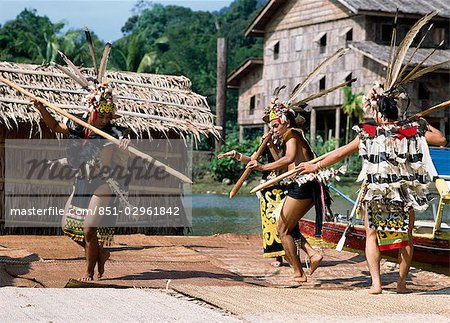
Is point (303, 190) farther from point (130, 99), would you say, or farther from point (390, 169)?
point (130, 99)

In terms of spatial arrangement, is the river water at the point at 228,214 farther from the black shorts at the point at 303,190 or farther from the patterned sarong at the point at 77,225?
the patterned sarong at the point at 77,225

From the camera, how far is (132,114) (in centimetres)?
1169

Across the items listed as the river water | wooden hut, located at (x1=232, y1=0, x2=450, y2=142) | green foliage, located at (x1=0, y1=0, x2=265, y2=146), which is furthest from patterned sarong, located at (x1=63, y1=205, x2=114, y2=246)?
wooden hut, located at (x1=232, y1=0, x2=450, y2=142)

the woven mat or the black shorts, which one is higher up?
the black shorts

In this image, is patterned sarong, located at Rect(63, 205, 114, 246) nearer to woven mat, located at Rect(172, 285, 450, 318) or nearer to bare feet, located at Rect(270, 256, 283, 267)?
woven mat, located at Rect(172, 285, 450, 318)

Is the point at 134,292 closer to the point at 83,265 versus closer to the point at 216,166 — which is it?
the point at 83,265

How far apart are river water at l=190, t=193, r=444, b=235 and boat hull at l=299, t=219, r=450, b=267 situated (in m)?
5.17

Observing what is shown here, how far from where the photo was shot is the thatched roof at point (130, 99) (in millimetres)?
11086

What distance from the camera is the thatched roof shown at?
11086mm

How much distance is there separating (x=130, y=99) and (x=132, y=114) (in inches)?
13.6

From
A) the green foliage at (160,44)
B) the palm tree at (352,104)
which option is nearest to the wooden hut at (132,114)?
the green foliage at (160,44)

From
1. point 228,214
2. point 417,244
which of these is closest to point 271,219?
point 417,244

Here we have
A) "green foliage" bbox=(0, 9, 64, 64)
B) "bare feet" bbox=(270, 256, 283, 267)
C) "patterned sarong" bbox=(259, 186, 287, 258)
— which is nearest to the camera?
"patterned sarong" bbox=(259, 186, 287, 258)

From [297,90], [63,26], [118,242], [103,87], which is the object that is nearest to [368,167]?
[297,90]
